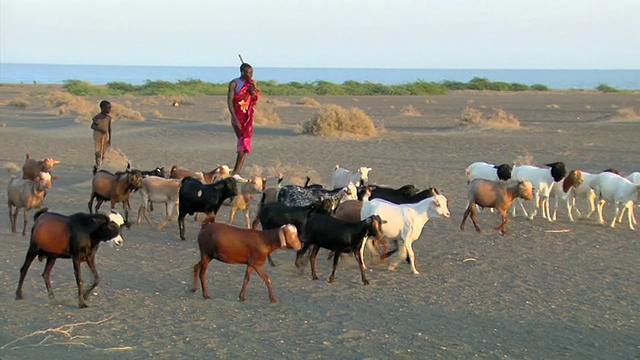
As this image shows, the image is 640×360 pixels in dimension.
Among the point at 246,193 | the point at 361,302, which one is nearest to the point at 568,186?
the point at 246,193

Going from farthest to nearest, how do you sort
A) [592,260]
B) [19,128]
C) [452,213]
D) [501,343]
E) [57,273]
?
[19,128] < [452,213] < [592,260] < [57,273] < [501,343]

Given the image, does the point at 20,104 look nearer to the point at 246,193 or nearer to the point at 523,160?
the point at 523,160

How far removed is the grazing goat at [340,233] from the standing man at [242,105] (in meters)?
6.12

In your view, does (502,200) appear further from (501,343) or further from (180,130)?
(180,130)

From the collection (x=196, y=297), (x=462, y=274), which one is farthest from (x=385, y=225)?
(x=196, y=297)

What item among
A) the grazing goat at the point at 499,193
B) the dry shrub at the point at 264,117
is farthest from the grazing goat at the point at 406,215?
the dry shrub at the point at 264,117

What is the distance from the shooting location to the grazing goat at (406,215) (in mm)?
11211

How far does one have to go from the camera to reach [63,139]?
3014 centimetres

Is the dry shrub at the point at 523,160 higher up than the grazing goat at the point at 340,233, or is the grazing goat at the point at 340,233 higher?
the grazing goat at the point at 340,233

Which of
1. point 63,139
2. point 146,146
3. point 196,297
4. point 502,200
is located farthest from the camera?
point 63,139

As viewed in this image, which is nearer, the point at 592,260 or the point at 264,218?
the point at 264,218

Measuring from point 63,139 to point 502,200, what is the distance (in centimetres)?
2064

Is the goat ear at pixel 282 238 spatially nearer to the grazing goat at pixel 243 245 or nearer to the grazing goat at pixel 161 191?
the grazing goat at pixel 243 245

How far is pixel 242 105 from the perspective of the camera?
16703 millimetres
